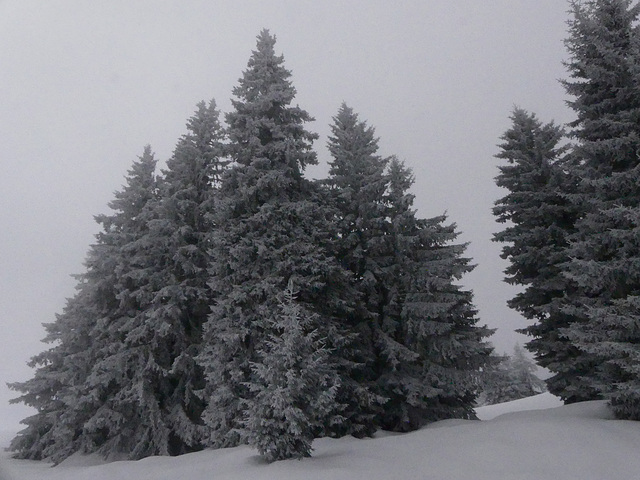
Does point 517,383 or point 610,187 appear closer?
point 610,187

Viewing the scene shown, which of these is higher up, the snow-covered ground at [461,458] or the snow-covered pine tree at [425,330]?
the snow-covered pine tree at [425,330]

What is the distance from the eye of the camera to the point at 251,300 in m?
13.3

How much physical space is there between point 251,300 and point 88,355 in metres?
7.47

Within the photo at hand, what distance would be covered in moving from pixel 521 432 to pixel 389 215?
352 inches

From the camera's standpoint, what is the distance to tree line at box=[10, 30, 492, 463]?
13328 mm

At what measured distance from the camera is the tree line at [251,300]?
1333 cm

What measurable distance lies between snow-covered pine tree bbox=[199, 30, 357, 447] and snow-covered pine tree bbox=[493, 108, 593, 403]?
725 cm

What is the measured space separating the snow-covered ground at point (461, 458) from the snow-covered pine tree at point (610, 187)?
171cm

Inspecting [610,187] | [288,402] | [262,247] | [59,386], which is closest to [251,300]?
[262,247]

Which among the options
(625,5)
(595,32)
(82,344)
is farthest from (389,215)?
(82,344)

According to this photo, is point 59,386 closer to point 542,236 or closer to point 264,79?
point 264,79

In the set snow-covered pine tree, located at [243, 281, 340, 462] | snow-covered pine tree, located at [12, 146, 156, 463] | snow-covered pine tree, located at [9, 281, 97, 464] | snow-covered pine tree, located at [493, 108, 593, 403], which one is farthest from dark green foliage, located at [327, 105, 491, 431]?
snow-covered pine tree, located at [9, 281, 97, 464]

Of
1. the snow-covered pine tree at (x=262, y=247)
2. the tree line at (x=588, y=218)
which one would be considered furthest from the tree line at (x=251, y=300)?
the tree line at (x=588, y=218)

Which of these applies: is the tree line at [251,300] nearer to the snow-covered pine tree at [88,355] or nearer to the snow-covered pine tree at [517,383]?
the snow-covered pine tree at [88,355]
